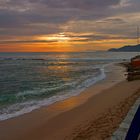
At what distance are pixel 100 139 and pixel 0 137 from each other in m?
3.14

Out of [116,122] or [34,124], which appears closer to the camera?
[116,122]

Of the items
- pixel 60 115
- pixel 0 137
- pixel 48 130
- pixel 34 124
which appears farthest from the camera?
pixel 60 115

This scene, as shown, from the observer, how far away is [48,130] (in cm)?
918

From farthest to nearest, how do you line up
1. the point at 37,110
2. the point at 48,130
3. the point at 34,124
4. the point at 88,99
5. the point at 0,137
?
1. the point at 88,99
2. the point at 37,110
3. the point at 34,124
4. the point at 48,130
5. the point at 0,137

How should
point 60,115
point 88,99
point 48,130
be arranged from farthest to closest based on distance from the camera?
1. point 88,99
2. point 60,115
3. point 48,130

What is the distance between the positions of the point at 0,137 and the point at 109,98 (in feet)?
27.2

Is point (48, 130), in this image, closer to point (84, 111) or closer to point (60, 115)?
point (60, 115)

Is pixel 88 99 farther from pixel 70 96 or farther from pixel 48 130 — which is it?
pixel 48 130

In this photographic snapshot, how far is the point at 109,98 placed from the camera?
618 inches

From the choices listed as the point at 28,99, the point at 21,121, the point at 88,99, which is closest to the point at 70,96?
the point at 88,99

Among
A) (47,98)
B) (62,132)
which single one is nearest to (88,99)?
(47,98)

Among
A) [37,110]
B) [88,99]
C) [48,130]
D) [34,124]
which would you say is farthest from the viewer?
[88,99]

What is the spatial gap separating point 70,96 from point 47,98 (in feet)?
4.47

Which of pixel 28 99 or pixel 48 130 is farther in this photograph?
pixel 28 99
